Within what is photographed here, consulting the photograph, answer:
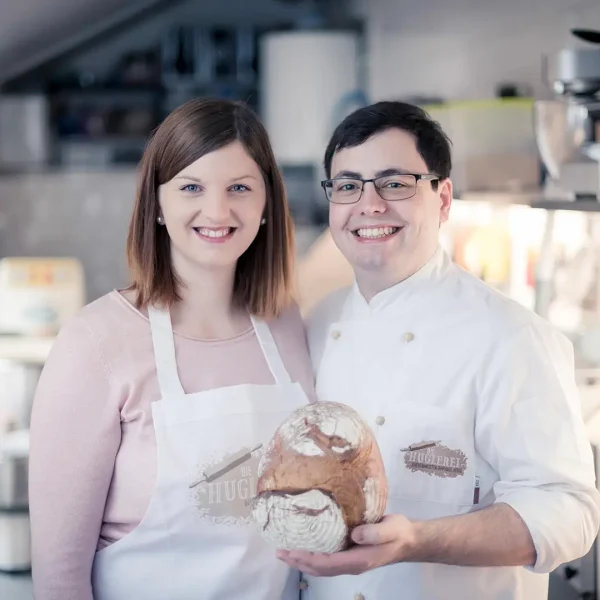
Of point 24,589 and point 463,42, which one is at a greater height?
point 463,42

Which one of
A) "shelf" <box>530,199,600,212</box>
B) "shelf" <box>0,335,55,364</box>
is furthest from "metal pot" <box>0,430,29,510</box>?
"shelf" <box>530,199,600,212</box>

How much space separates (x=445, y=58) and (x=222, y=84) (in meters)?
2.29

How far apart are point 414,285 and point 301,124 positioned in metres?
3.80

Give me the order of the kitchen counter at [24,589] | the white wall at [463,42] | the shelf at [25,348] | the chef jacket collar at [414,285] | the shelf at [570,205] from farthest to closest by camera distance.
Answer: the white wall at [463,42] → the shelf at [25,348] → the kitchen counter at [24,589] → the shelf at [570,205] → the chef jacket collar at [414,285]

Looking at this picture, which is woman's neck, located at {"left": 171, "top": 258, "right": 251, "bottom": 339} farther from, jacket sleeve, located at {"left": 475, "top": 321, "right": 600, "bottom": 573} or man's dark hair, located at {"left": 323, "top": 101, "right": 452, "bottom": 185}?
jacket sleeve, located at {"left": 475, "top": 321, "right": 600, "bottom": 573}

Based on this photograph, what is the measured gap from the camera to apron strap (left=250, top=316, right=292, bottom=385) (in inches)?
57.5

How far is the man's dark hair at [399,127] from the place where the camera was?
136cm

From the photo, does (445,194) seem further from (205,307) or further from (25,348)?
(25,348)

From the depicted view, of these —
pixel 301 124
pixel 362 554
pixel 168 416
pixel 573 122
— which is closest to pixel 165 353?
pixel 168 416

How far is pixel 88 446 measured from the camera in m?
1.33

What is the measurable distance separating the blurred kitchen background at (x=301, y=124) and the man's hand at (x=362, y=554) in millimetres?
664

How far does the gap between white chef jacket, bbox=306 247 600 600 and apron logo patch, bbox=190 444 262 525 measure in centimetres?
18

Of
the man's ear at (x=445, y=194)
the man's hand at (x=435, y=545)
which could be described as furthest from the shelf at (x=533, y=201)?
the man's hand at (x=435, y=545)

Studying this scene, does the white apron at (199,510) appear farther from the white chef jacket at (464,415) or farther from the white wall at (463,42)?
the white wall at (463,42)
